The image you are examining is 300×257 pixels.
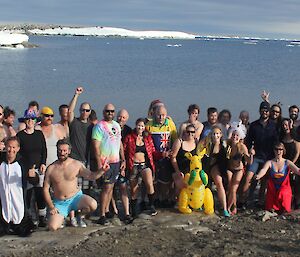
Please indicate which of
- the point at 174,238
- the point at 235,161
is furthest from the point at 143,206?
the point at 235,161

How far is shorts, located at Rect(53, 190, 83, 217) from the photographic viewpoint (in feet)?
21.7

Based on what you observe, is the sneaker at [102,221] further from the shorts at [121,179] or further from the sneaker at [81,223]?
the shorts at [121,179]

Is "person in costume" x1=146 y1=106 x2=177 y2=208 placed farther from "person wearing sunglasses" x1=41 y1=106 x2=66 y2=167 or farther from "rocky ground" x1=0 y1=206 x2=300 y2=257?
"person wearing sunglasses" x1=41 y1=106 x2=66 y2=167

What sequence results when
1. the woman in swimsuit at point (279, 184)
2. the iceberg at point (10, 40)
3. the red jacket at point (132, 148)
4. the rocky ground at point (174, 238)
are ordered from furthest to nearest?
the iceberg at point (10, 40) < the woman in swimsuit at point (279, 184) < the red jacket at point (132, 148) < the rocky ground at point (174, 238)

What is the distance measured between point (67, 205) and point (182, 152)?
6.46 ft

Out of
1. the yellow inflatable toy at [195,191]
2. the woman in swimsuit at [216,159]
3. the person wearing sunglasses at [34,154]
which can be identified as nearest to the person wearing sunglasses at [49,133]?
the person wearing sunglasses at [34,154]

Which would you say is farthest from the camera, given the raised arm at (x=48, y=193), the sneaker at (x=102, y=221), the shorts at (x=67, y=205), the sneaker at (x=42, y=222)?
the sneaker at (x=102, y=221)

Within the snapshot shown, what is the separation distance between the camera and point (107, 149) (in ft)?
22.7

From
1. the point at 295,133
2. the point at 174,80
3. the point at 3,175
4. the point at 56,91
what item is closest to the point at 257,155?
the point at 295,133

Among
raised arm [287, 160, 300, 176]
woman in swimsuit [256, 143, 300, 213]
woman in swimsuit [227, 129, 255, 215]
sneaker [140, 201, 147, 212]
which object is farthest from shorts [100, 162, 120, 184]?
raised arm [287, 160, 300, 176]

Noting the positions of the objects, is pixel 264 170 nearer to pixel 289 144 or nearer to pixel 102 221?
pixel 289 144

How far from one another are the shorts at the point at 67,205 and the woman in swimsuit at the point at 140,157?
39.1 inches

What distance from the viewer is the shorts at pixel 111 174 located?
6.94 m

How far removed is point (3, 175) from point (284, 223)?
4.01 metres
